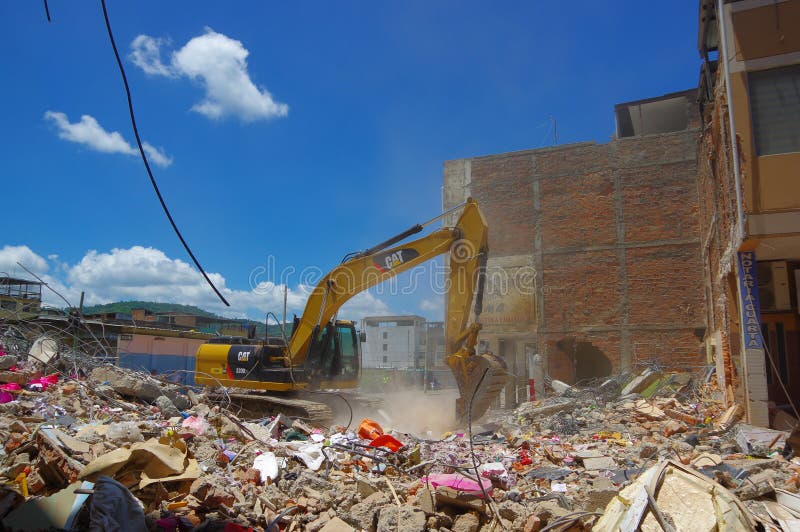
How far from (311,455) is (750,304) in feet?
23.5

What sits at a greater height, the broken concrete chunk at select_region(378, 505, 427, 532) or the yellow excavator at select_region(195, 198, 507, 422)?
the yellow excavator at select_region(195, 198, 507, 422)

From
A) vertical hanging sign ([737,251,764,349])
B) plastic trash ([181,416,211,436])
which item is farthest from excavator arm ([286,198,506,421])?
vertical hanging sign ([737,251,764,349])

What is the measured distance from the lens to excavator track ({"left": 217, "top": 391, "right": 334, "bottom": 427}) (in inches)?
395

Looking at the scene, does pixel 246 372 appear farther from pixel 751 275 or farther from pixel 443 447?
pixel 751 275

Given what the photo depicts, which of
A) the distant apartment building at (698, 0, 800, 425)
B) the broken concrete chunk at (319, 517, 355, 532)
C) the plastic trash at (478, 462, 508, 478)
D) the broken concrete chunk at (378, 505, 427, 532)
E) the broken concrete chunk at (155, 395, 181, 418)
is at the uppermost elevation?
the distant apartment building at (698, 0, 800, 425)

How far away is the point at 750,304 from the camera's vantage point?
29.3ft

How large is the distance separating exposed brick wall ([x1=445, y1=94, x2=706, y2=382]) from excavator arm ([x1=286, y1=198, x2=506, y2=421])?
33.7 ft

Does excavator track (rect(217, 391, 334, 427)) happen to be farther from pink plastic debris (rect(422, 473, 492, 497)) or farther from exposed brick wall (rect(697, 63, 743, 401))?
exposed brick wall (rect(697, 63, 743, 401))

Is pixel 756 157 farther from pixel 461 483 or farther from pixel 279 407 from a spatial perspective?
pixel 279 407


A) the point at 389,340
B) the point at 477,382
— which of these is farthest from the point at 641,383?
the point at 389,340

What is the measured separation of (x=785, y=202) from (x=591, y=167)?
12866mm

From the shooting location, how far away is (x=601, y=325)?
19750 mm

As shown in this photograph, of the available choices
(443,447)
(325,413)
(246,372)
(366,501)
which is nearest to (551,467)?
(443,447)

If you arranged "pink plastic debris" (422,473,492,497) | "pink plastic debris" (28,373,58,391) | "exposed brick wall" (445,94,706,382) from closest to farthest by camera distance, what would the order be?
"pink plastic debris" (422,473,492,497)
"pink plastic debris" (28,373,58,391)
"exposed brick wall" (445,94,706,382)
